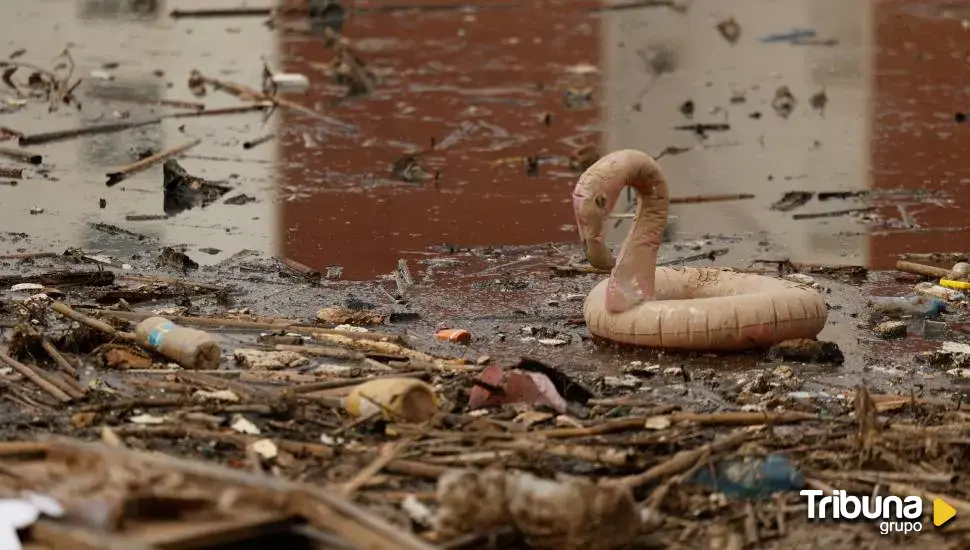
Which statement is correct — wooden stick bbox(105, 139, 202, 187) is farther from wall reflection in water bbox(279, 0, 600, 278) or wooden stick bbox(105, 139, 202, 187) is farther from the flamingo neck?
the flamingo neck

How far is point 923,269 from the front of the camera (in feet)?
32.4

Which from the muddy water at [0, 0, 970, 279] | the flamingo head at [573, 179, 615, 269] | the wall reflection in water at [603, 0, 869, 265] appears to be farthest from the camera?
the wall reflection in water at [603, 0, 869, 265]

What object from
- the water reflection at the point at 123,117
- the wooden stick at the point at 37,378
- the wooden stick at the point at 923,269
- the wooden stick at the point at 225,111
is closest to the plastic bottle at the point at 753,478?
the wooden stick at the point at 37,378

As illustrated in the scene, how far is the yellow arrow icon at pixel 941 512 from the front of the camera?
582cm

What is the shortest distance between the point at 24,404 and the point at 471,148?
7.67 meters

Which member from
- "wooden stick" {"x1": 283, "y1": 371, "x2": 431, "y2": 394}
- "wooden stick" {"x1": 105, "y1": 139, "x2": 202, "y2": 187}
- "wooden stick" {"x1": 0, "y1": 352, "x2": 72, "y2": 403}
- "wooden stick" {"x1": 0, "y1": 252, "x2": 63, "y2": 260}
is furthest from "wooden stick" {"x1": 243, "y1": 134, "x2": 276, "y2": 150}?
"wooden stick" {"x1": 283, "y1": 371, "x2": 431, "y2": 394}

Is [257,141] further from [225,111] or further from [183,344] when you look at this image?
[183,344]

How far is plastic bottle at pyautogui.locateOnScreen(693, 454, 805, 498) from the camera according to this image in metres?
5.99

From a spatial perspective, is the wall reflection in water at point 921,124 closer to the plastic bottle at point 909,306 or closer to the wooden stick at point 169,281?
the plastic bottle at point 909,306

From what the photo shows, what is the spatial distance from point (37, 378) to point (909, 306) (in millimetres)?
4680

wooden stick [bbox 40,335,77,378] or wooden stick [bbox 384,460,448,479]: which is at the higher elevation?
wooden stick [bbox 384,460,448,479]

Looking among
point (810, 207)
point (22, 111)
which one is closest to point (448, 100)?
point (22, 111)

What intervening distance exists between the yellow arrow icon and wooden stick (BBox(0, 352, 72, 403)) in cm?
347

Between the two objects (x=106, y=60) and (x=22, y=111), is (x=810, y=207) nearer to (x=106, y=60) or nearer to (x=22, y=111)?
(x=22, y=111)
